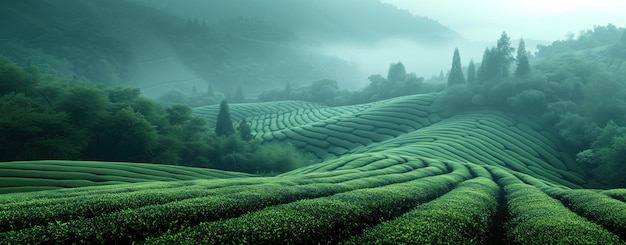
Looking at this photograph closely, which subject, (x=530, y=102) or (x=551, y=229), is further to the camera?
(x=530, y=102)

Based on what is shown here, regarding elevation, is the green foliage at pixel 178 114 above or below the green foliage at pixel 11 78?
below

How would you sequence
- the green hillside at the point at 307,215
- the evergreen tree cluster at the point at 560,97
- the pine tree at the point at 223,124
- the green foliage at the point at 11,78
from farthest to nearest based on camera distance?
1. the pine tree at the point at 223,124
2. the evergreen tree cluster at the point at 560,97
3. the green foliage at the point at 11,78
4. the green hillside at the point at 307,215

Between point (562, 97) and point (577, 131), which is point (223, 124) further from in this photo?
point (562, 97)

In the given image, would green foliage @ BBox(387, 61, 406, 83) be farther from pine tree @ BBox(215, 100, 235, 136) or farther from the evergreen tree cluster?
pine tree @ BBox(215, 100, 235, 136)

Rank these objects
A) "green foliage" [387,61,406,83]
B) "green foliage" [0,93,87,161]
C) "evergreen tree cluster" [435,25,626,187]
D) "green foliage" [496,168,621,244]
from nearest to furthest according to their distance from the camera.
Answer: "green foliage" [496,168,621,244], "green foliage" [0,93,87,161], "evergreen tree cluster" [435,25,626,187], "green foliage" [387,61,406,83]

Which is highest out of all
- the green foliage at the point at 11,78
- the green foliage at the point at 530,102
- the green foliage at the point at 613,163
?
the green foliage at the point at 11,78

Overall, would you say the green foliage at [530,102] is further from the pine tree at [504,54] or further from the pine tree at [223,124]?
the pine tree at [223,124]

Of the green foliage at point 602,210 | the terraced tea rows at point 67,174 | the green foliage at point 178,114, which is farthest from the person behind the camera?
the green foliage at point 178,114

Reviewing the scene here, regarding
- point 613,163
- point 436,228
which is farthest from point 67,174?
point 613,163

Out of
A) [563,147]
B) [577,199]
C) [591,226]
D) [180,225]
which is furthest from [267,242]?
[563,147]

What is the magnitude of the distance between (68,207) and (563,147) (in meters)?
104

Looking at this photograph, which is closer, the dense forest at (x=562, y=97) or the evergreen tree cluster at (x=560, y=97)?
the dense forest at (x=562, y=97)

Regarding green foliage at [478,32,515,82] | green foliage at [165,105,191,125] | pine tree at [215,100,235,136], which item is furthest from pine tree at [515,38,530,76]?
green foliage at [165,105,191,125]

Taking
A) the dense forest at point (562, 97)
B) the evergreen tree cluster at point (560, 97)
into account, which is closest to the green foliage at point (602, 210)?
the dense forest at point (562, 97)
